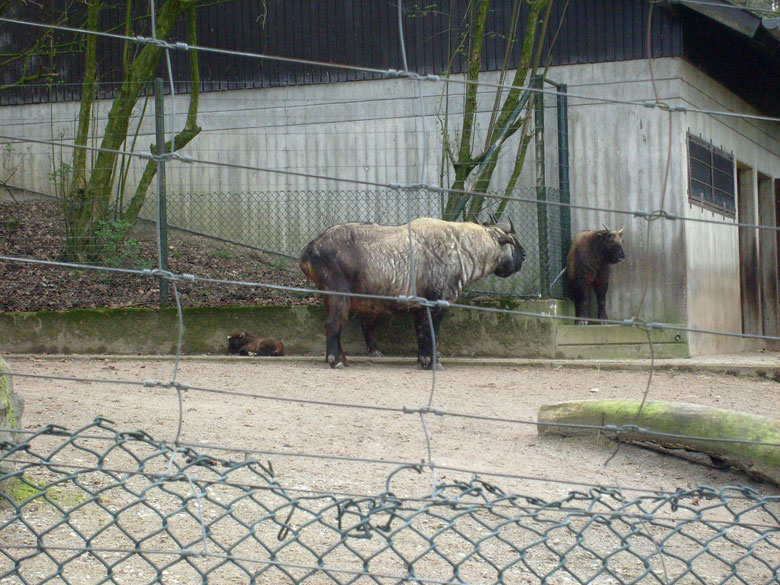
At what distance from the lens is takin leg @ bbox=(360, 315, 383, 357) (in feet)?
32.1

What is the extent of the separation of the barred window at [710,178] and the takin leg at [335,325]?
441 cm

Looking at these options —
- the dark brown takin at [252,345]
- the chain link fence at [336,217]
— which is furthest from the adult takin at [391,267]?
the chain link fence at [336,217]

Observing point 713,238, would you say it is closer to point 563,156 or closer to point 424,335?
point 563,156

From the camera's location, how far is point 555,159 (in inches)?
444

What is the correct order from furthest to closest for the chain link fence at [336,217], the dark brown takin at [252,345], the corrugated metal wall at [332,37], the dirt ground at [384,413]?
the corrugated metal wall at [332,37]
the chain link fence at [336,217]
the dark brown takin at [252,345]
the dirt ground at [384,413]

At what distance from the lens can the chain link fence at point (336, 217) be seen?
10805mm

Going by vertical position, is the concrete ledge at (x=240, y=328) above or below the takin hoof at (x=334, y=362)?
above

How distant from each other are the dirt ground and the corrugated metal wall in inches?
168

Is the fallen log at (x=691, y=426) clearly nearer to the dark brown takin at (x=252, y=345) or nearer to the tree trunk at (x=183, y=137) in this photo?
the dark brown takin at (x=252, y=345)

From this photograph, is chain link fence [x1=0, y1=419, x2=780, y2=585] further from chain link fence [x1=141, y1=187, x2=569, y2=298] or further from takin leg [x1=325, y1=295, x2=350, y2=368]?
chain link fence [x1=141, y1=187, x2=569, y2=298]

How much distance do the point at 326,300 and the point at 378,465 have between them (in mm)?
4249

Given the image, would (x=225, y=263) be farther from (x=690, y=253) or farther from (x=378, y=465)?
(x=378, y=465)

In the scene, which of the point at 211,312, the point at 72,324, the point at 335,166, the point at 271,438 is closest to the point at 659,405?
the point at 271,438

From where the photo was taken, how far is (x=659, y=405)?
548cm
